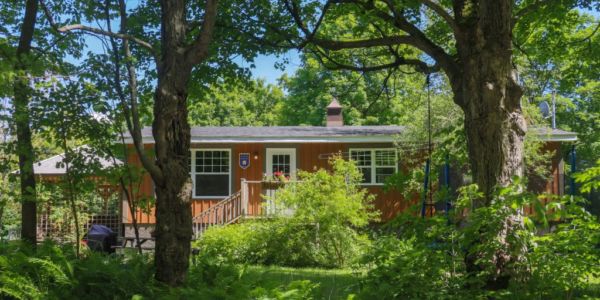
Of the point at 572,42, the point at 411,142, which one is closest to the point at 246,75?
the point at 572,42

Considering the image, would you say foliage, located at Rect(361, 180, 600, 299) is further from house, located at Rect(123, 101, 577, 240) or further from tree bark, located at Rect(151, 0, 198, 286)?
house, located at Rect(123, 101, 577, 240)

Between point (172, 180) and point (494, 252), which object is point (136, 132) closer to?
point (172, 180)

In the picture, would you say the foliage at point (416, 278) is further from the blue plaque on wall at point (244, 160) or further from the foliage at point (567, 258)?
the blue plaque on wall at point (244, 160)

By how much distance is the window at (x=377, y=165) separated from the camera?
18203 millimetres

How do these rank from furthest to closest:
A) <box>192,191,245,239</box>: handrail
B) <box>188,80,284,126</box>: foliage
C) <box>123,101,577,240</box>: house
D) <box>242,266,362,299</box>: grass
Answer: <box>188,80,284,126</box>: foliage
<box>123,101,577,240</box>: house
<box>192,191,245,239</box>: handrail
<box>242,266,362,299</box>: grass

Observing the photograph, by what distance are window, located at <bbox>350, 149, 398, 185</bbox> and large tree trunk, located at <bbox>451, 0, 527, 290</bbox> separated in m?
11.5

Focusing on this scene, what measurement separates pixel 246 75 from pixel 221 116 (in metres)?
33.1

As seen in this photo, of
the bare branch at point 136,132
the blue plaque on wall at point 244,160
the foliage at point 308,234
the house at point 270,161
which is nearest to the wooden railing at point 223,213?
the house at point 270,161

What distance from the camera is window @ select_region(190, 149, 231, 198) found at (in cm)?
1823

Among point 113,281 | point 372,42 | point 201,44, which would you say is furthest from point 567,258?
point 372,42

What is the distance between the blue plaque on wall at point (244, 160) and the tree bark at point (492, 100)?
12014 mm

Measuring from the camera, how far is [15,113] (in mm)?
6285

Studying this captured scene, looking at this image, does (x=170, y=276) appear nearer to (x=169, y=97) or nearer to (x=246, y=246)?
(x=169, y=97)

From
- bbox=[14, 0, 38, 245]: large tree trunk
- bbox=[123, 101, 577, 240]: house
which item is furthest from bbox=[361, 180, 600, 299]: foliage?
bbox=[123, 101, 577, 240]: house
